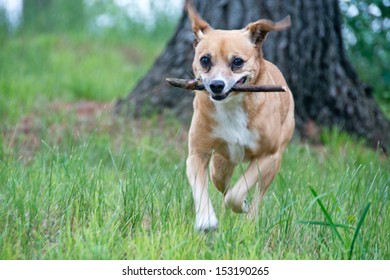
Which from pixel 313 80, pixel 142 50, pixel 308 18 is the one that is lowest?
pixel 142 50

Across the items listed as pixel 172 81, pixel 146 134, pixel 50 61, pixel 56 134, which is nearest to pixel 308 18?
pixel 146 134

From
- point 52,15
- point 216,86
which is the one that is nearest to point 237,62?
point 216,86

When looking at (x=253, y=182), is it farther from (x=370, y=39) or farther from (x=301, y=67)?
(x=370, y=39)

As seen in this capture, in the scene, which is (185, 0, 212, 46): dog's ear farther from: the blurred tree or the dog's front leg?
the blurred tree

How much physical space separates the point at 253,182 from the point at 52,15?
966 centimetres

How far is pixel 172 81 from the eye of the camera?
186 inches

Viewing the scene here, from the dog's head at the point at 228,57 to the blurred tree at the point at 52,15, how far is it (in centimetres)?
869

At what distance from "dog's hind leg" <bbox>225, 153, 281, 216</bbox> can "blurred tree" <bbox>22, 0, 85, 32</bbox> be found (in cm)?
890

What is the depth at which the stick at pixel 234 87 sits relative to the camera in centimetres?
468

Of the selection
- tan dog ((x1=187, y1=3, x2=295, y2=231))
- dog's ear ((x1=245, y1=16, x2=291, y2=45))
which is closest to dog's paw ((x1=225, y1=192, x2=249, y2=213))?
tan dog ((x1=187, y1=3, x2=295, y2=231))

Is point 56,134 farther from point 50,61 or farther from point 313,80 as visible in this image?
point 50,61

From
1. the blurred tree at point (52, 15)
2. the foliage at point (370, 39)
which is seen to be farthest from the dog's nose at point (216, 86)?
the blurred tree at point (52, 15)
